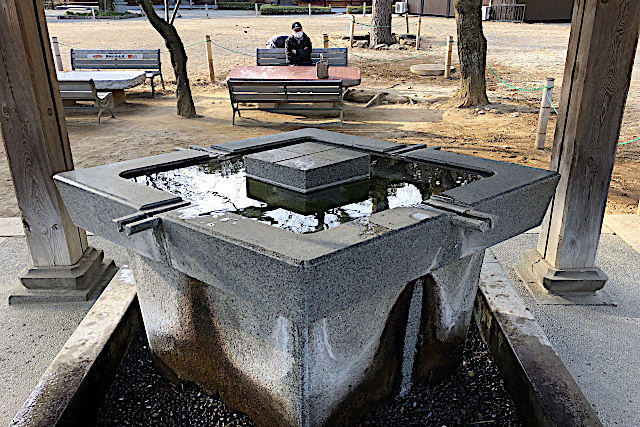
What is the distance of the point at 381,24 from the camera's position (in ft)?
57.3

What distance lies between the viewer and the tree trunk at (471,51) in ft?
30.0

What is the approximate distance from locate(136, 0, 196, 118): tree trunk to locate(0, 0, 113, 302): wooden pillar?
18.6 feet

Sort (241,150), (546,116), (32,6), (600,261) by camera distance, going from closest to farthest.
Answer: (32,6), (241,150), (600,261), (546,116)

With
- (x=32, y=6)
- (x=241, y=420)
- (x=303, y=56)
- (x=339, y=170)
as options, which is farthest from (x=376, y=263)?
(x=303, y=56)

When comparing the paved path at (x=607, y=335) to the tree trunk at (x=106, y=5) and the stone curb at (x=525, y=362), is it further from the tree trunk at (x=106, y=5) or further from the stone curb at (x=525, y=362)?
the tree trunk at (x=106, y=5)

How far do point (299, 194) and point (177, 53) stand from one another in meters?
7.29

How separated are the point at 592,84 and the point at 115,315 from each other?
3052mm

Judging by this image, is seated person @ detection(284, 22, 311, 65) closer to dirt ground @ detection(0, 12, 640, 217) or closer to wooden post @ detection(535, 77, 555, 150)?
dirt ground @ detection(0, 12, 640, 217)

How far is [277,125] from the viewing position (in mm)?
9156

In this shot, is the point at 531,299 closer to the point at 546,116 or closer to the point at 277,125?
the point at 546,116

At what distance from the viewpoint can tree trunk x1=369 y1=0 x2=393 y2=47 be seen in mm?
17266

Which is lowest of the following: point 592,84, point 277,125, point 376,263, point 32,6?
point 277,125

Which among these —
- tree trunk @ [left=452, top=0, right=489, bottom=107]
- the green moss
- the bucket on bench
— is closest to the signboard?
the bucket on bench

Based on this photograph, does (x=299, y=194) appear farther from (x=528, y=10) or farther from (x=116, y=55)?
(x=528, y=10)
